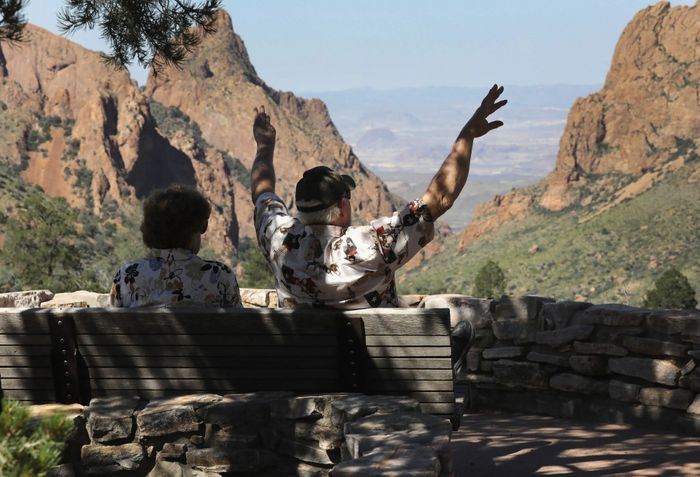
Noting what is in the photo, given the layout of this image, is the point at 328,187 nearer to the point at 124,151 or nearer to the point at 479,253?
the point at 479,253

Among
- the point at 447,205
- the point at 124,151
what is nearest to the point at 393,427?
the point at 447,205

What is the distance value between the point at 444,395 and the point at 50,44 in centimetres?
11506

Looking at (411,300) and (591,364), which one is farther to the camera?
(411,300)

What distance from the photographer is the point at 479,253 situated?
7306 centimetres

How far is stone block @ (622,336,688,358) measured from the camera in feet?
18.8

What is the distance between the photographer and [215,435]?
13.7 feet

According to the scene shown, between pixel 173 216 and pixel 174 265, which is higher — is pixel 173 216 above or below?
above

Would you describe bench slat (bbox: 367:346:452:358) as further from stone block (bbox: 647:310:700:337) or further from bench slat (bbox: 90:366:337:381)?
stone block (bbox: 647:310:700:337)

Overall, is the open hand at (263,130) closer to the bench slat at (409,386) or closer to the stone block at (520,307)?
the bench slat at (409,386)

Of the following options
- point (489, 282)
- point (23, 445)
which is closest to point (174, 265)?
point (23, 445)

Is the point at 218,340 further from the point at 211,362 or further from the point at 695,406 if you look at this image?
the point at 695,406

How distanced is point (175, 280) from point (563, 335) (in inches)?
112

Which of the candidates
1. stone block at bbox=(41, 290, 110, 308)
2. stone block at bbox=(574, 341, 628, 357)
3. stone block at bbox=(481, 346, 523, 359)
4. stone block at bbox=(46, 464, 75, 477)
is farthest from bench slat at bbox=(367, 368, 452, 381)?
stone block at bbox=(41, 290, 110, 308)

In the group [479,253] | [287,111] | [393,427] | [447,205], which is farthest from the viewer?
[287,111]
